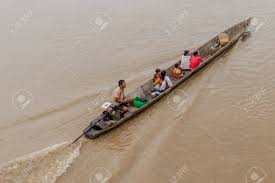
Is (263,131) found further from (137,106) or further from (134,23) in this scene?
(134,23)

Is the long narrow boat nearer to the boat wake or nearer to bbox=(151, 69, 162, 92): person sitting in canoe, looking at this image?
bbox=(151, 69, 162, 92): person sitting in canoe

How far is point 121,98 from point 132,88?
1.57 meters

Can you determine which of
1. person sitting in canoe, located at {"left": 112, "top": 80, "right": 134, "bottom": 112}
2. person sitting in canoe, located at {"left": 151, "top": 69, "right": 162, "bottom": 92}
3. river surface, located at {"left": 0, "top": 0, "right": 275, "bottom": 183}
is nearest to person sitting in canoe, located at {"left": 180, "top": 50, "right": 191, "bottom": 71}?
river surface, located at {"left": 0, "top": 0, "right": 275, "bottom": 183}

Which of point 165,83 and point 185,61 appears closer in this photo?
point 165,83

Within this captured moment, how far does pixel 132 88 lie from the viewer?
11.5 metres

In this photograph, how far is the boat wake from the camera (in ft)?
26.5

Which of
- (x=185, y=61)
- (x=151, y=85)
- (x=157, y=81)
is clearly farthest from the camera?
(x=185, y=61)

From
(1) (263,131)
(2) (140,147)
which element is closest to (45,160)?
(2) (140,147)

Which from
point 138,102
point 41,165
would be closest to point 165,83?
point 138,102

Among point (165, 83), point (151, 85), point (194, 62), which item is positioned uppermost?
point (194, 62)

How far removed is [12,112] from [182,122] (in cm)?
495

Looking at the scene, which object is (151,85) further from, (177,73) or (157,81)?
(177,73)

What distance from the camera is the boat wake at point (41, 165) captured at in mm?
Result: 8078

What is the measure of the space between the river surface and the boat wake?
26 millimetres
